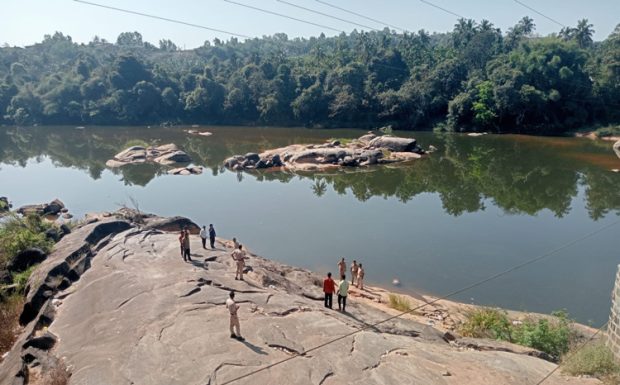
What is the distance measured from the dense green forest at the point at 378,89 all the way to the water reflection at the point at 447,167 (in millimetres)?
4957

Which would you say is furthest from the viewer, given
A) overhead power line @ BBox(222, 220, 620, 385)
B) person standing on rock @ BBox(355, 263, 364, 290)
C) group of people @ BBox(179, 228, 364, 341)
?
person standing on rock @ BBox(355, 263, 364, 290)

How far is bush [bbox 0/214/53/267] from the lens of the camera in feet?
59.6

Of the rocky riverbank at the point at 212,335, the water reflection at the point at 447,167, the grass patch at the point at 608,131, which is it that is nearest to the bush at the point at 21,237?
the rocky riverbank at the point at 212,335

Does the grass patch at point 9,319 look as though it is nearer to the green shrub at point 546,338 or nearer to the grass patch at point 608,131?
the green shrub at point 546,338

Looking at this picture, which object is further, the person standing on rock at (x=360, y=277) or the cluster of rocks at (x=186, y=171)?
the cluster of rocks at (x=186, y=171)

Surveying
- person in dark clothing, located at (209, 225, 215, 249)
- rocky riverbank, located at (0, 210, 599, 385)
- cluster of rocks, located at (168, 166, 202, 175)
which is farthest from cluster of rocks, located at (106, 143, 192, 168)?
rocky riverbank, located at (0, 210, 599, 385)

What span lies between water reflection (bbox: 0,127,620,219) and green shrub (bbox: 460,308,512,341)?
1562cm

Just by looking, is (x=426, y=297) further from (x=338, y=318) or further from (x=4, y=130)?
(x=4, y=130)

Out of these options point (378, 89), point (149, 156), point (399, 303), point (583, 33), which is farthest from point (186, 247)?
point (583, 33)

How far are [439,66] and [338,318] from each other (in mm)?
61513

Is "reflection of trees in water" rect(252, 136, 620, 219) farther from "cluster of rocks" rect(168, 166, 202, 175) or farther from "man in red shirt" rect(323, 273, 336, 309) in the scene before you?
"man in red shirt" rect(323, 273, 336, 309)

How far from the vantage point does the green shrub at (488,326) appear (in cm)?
1403

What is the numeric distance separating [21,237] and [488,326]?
56.3 feet

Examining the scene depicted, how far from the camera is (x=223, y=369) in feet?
32.5
